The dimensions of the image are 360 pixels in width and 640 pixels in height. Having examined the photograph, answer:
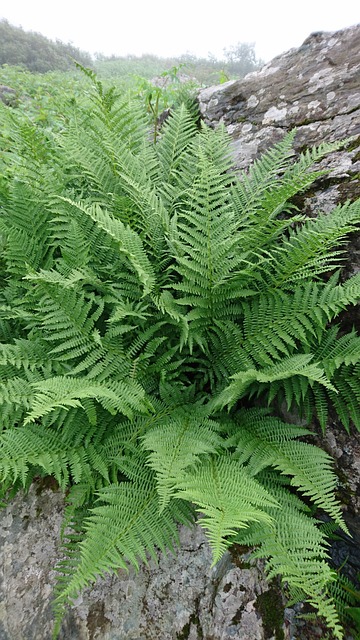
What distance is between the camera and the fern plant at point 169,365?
1642 mm

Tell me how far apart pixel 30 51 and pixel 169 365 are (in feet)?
71.9

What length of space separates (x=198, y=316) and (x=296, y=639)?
1538 millimetres

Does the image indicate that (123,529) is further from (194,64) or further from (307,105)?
(194,64)

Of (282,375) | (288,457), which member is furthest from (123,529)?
(282,375)

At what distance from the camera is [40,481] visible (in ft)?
6.92

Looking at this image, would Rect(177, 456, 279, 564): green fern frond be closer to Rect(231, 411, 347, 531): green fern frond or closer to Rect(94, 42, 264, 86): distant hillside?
Rect(231, 411, 347, 531): green fern frond

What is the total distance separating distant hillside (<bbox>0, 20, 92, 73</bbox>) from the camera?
17.2m

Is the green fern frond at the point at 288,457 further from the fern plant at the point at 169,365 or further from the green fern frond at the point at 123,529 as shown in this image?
the green fern frond at the point at 123,529

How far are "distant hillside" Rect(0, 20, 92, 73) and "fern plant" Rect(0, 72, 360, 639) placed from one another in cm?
1848

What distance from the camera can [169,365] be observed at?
6.87 ft

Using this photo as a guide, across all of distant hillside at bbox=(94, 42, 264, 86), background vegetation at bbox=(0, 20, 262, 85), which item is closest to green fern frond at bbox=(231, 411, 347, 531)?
background vegetation at bbox=(0, 20, 262, 85)

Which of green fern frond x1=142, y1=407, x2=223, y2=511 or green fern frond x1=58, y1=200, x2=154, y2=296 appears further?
green fern frond x1=58, y1=200, x2=154, y2=296

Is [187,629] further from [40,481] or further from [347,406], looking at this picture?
[347,406]

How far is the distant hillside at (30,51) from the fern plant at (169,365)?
18480mm
